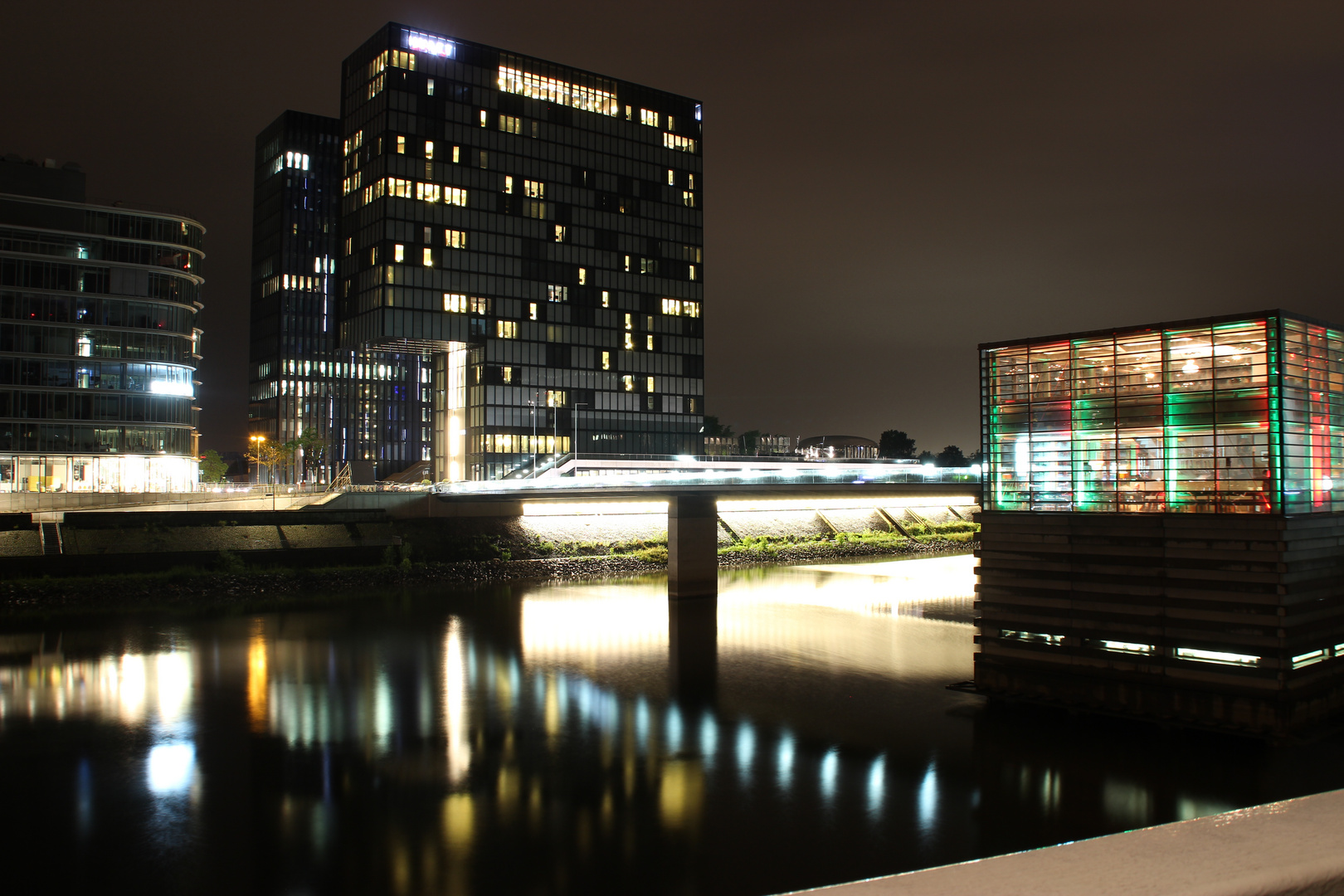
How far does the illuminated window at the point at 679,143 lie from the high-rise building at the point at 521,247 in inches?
9.7

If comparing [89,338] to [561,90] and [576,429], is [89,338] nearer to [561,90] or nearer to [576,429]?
[576,429]

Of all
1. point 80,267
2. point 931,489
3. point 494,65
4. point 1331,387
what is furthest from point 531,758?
point 494,65

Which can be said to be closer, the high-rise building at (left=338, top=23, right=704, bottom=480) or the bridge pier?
the bridge pier

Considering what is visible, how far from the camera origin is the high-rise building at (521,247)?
106 meters

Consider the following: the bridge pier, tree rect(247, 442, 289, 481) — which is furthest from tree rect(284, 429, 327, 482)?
the bridge pier

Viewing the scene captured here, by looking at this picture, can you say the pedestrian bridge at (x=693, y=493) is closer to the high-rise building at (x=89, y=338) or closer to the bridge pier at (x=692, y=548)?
the bridge pier at (x=692, y=548)

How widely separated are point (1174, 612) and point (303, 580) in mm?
47316

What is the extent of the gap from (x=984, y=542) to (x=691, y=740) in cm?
963

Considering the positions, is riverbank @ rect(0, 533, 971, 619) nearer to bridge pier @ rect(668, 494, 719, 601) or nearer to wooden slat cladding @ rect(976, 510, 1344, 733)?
bridge pier @ rect(668, 494, 719, 601)

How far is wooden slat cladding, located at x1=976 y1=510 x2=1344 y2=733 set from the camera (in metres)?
21.9

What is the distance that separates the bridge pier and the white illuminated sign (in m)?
73.9

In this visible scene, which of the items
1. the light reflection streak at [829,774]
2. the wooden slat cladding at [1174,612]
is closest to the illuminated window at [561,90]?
the wooden slat cladding at [1174,612]

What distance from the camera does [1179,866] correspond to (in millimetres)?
3969

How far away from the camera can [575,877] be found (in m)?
15.8
